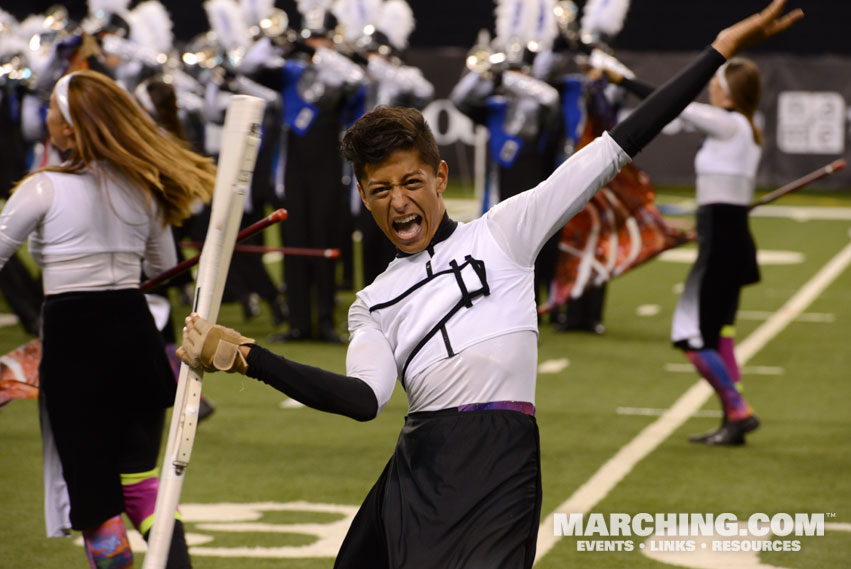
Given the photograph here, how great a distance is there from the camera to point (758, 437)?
7832 mm

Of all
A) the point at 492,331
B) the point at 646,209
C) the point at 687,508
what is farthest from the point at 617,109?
the point at 492,331

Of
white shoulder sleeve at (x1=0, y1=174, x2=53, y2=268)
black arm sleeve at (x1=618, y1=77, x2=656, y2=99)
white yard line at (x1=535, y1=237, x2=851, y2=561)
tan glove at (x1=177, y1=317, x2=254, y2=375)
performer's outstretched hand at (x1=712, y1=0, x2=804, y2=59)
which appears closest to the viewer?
tan glove at (x1=177, y1=317, x2=254, y2=375)

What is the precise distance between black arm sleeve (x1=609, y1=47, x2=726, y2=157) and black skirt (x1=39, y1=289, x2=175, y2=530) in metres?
1.87

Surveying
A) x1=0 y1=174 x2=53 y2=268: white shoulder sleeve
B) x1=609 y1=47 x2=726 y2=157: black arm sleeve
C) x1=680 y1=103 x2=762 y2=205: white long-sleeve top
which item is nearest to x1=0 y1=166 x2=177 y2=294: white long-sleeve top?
x1=0 y1=174 x2=53 y2=268: white shoulder sleeve

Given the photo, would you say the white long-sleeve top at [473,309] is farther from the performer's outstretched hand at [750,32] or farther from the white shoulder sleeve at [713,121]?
the white shoulder sleeve at [713,121]

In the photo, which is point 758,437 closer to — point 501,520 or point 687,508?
point 687,508

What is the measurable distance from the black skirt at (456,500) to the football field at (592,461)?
1622 mm

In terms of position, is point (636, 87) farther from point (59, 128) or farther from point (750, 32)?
point (750, 32)

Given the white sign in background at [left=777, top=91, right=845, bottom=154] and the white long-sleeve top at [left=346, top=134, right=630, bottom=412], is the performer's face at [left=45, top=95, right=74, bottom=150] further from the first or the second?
the white sign in background at [left=777, top=91, right=845, bottom=154]

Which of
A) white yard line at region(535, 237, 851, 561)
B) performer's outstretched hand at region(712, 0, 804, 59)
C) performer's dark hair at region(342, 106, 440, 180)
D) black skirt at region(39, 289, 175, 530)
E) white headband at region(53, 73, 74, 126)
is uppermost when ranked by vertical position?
performer's outstretched hand at region(712, 0, 804, 59)

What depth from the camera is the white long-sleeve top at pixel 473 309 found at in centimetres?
319

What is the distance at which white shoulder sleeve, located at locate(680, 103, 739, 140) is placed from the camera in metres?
7.44

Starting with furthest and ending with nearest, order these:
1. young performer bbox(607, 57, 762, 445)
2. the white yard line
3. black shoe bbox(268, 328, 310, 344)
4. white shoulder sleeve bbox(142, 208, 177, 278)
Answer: black shoe bbox(268, 328, 310, 344)
young performer bbox(607, 57, 762, 445)
the white yard line
white shoulder sleeve bbox(142, 208, 177, 278)

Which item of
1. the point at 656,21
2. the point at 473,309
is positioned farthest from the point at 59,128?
the point at 656,21
